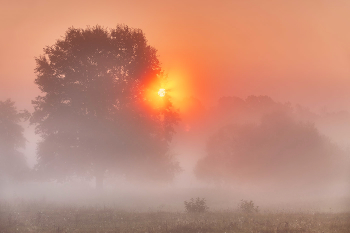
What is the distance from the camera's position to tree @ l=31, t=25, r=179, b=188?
3033cm

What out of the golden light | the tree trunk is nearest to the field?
the tree trunk

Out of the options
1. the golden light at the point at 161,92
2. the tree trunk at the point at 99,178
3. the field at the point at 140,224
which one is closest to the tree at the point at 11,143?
the tree trunk at the point at 99,178

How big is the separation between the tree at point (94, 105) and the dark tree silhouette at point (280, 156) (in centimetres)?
2456

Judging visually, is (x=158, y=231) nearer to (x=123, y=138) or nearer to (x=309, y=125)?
(x=123, y=138)

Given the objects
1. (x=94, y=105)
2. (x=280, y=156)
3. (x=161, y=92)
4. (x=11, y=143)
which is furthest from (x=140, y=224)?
(x=11, y=143)

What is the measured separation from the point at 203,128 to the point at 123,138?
80.8 meters

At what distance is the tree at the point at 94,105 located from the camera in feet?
99.5

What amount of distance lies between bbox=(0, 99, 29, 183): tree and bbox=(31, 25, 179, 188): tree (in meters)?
23.4

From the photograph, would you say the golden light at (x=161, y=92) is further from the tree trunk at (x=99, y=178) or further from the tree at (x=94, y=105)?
the tree trunk at (x=99, y=178)

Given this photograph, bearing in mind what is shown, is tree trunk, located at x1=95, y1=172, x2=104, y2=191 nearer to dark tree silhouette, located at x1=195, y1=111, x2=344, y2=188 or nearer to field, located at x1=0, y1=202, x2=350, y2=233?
field, located at x1=0, y1=202, x2=350, y2=233

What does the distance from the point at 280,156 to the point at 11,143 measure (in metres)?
46.0

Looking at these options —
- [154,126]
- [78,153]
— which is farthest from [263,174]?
[78,153]

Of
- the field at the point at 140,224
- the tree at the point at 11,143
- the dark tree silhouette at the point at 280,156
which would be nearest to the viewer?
the field at the point at 140,224

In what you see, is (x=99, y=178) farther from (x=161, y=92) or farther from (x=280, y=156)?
(x=280, y=156)
